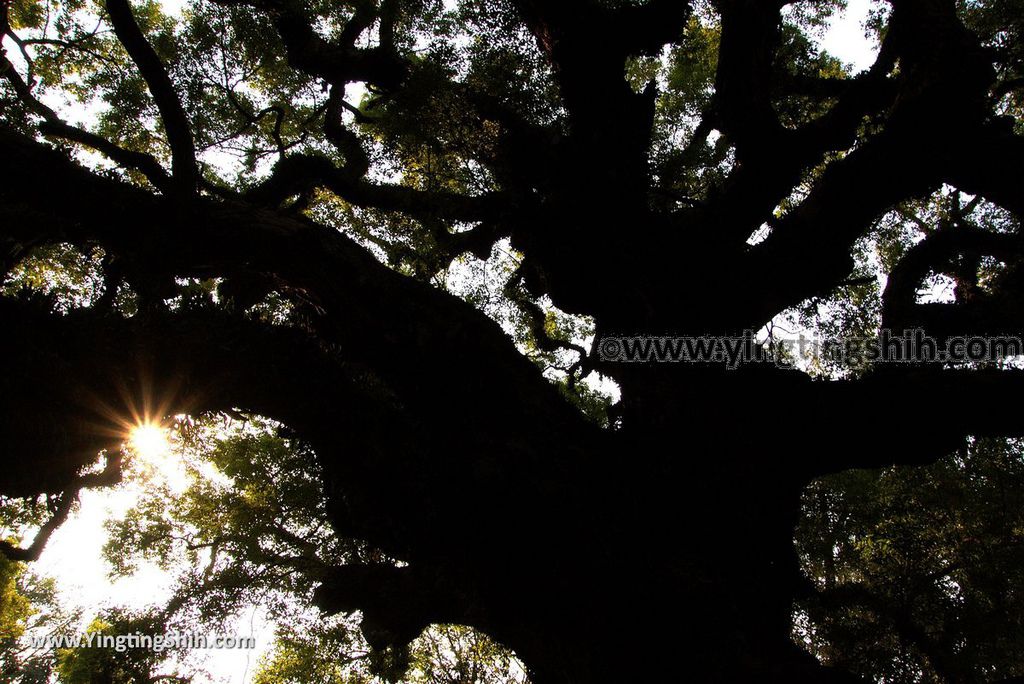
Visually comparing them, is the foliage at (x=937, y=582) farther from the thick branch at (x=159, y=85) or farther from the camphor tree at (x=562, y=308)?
the thick branch at (x=159, y=85)

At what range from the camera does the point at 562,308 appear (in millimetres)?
5965

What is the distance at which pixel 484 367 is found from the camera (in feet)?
13.6

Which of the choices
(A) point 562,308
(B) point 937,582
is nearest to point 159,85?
(A) point 562,308

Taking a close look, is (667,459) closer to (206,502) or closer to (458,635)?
(458,635)

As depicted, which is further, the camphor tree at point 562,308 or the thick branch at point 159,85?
the thick branch at point 159,85

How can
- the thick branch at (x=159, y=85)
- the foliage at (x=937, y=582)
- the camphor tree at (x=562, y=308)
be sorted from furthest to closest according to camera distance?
1. the foliage at (x=937, y=582)
2. the thick branch at (x=159, y=85)
3. the camphor tree at (x=562, y=308)

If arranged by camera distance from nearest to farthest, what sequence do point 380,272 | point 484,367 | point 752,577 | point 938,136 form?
point 752,577
point 484,367
point 380,272
point 938,136

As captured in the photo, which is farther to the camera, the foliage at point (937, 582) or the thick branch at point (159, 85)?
the foliage at point (937, 582)

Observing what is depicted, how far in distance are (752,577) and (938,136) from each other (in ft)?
14.1

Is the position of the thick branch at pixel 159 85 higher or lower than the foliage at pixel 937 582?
higher

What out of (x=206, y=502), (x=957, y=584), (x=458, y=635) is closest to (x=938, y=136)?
(x=957, y=584)

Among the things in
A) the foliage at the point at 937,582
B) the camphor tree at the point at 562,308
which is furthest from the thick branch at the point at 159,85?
the foliage at the point at 937,582

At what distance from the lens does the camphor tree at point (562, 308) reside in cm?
325

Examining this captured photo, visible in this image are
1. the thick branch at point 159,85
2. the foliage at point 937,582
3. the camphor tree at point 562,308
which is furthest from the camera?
the foliage at point 937,582
